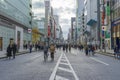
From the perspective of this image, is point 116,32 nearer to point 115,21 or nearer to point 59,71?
point 115,21

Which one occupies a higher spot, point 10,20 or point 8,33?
point 10,20

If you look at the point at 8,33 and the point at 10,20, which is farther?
the point at 10,20

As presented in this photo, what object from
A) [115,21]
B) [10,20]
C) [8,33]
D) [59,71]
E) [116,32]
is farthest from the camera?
[115,21]

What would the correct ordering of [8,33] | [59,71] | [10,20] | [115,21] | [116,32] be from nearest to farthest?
[59,71] → [8,33] → [10,20] → [116,32] → [115,21]

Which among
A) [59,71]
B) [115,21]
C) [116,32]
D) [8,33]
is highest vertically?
[115,21]

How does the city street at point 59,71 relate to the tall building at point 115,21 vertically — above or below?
below

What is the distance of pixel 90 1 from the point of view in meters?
136

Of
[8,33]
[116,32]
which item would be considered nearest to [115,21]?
[116,32]

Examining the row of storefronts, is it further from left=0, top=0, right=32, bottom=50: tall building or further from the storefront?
the storefront

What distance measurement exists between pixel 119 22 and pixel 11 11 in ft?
82.2

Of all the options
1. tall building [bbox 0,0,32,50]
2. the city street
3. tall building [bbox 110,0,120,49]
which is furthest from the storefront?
the city street

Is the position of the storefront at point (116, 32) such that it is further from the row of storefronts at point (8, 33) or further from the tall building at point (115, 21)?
the row of storefronts at point (8, 33)

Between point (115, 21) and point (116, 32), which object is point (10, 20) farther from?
point (116, 32)

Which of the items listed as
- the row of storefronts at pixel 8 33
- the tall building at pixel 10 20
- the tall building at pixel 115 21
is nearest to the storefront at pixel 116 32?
the tall building at pixel 115 21
